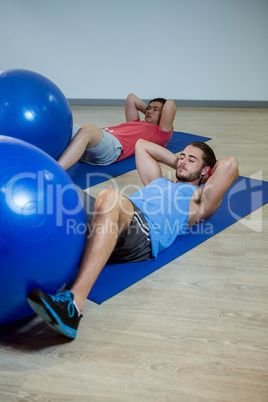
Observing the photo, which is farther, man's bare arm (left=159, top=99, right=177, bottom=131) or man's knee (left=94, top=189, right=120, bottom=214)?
Answer: man's bare arm (left=159, top=99, right=177, bottom=131)

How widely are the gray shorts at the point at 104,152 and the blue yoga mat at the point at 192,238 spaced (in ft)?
3.37

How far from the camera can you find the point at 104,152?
376 centimetres

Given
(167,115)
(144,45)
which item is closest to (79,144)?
(167,115)

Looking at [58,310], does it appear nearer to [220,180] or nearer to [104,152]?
[220,180]

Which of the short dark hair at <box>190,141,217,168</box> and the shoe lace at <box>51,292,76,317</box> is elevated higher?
the shoe lace at <box>51,292,76,317</box>

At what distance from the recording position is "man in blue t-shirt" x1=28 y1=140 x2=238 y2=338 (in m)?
1.80

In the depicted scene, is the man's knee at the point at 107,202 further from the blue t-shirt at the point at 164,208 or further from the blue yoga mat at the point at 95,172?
the blue yoga mat at the point at 95,172

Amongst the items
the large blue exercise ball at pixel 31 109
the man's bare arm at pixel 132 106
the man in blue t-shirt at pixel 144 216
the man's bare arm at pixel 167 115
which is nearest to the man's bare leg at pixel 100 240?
the man in blue t-shirt at pixel 144 216

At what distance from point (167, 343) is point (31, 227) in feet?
2.28

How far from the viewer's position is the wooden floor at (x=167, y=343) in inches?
63.7

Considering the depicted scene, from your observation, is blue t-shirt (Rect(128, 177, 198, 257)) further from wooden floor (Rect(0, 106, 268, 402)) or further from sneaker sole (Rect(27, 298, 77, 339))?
sneaker sole (Rect(27, 298, 77, 339))

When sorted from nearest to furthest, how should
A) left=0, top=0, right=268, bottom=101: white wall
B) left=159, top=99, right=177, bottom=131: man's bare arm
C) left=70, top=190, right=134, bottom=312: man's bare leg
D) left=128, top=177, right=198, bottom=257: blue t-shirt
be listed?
1. left=70, top=190, right=134, bottom=312: man's bare leg
2. left=128, top=177, right=198, bottom=257: blue t-shirt
3. left=159, top=99, right=177, bottom=131: man's bare arm
4. left=0, top=0, right=268, bottom=101: white wall

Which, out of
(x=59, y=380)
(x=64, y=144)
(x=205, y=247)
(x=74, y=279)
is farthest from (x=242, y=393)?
(x=64, y=144)

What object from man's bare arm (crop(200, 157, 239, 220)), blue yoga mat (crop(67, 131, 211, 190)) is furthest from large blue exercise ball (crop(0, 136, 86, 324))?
blue yoga mat (crop(67, 131, 211, 190))
